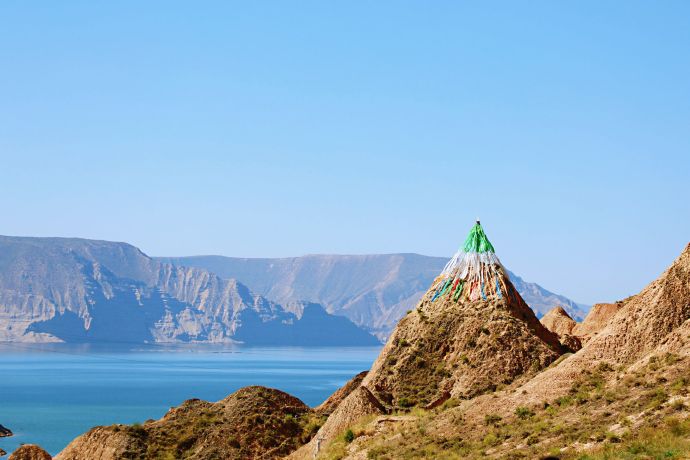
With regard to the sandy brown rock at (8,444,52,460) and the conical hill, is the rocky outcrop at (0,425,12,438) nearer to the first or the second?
the sandy brown rock at (8,444,52,460)

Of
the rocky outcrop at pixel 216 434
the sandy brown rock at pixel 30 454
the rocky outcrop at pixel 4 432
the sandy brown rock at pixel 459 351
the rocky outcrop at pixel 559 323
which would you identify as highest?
the rocky outcrop at pixel 559 323

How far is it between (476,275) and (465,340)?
5128mm

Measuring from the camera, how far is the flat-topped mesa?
6912cm

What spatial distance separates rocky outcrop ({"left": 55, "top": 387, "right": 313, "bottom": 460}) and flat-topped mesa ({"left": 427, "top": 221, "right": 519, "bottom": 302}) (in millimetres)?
11820

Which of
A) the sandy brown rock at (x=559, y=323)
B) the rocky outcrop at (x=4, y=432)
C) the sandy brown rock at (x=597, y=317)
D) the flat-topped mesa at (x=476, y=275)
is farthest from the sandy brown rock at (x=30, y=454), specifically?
the rocky outcrop at (x=4, y=432)

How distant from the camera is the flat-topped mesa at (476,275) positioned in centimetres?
6912

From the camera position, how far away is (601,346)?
54.8 m

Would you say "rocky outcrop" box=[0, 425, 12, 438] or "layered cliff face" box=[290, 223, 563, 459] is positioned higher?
"layered cliff face" box=[290, 223, 563, 459]

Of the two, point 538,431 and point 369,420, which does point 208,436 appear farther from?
point 538,431

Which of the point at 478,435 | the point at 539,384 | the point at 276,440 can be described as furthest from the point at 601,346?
the point at 276,440

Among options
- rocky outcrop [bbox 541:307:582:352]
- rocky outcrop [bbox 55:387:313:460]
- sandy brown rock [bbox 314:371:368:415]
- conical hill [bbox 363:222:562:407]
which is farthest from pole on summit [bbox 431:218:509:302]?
rocky outcrop [bbox 541:307:582:352]

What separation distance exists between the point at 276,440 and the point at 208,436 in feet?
12.8

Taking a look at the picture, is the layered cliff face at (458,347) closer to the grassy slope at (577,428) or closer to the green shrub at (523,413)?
the grassy slope at (577,428)

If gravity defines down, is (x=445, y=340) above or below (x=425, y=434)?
above
